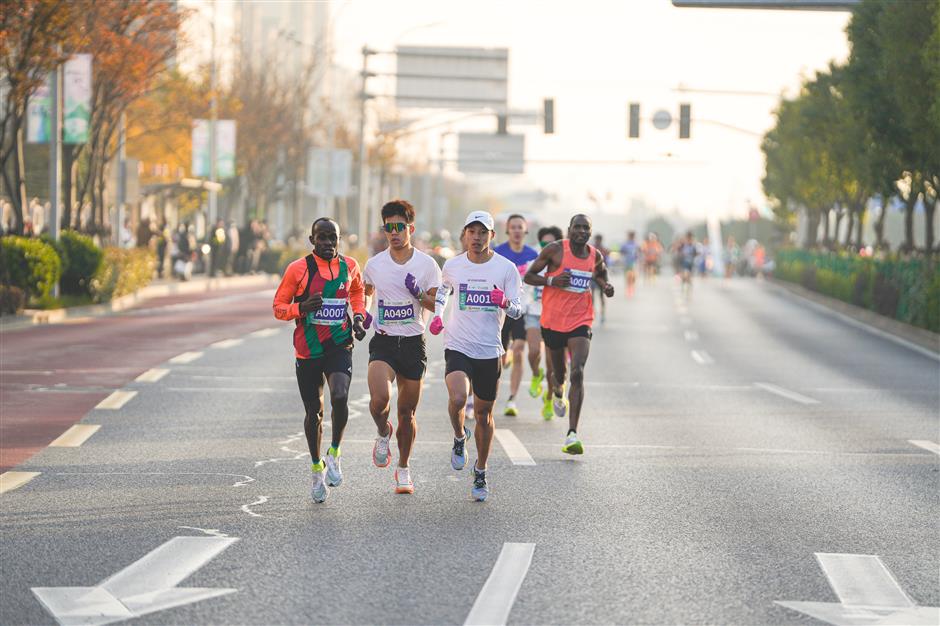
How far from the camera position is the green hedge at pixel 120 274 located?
34812mm

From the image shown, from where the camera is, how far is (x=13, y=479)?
11453 millimetres

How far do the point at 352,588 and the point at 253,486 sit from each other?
11.7 ft

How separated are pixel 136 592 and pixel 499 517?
295cm

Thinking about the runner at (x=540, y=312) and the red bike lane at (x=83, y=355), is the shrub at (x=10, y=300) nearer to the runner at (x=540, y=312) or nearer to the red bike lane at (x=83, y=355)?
the red bike lane at (x=83, y=355)

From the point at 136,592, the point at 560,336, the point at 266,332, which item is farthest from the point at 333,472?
the point at 266,332

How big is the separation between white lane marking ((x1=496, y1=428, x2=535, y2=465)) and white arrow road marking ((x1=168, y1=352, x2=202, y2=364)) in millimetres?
7945

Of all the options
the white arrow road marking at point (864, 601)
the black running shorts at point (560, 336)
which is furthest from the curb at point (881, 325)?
the white arrow road marking at point (864, 601)

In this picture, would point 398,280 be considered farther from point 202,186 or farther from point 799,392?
point 202,186

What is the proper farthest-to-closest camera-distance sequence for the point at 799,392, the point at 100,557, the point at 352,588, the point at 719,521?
the point at 799,392 → the point at 719,521 → the point at 100,557 → the point at 352,588

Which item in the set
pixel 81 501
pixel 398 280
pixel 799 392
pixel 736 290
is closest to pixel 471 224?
pixel 398 280

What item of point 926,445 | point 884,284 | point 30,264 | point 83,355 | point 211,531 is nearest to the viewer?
→ point 211,531

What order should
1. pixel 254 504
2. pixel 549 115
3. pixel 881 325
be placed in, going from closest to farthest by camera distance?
pixel 254 504, pixel 881 325, pixel 549 115

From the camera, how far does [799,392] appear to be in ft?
67.2

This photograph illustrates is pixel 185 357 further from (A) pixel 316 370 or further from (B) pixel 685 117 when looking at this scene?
(B) pixel 685 117
